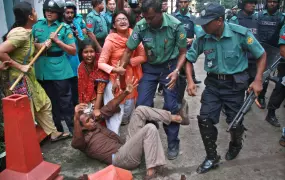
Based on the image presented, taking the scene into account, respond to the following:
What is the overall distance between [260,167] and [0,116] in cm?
277

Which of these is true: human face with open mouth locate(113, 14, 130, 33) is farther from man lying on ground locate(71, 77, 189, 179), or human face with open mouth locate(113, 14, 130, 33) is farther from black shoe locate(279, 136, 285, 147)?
black shoe locate(279, 136, 285, 147)

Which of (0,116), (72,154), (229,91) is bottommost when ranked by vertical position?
(72,154)

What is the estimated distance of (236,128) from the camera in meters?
2.89

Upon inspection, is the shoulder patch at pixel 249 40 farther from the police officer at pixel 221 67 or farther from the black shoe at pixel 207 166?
the black shoe at pixel 207 166

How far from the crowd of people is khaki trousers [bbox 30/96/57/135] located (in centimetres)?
1

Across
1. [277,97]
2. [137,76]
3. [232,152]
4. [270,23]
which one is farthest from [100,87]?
[270,23]

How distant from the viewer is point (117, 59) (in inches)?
139

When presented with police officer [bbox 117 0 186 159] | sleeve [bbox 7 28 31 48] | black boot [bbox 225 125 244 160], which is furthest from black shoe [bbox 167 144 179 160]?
sleeve [bbox 7 28 31 48]

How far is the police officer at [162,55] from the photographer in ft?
9.94

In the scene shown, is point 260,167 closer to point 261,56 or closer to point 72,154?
point 261,56

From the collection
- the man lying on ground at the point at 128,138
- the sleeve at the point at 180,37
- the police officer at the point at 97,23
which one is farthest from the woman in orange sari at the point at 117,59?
the police officer at the point at 97,23

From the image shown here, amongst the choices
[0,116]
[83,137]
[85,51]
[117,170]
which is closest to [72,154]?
[83,137]

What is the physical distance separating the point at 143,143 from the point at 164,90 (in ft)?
2.35

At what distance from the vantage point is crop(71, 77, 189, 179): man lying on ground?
2729 millimetres
